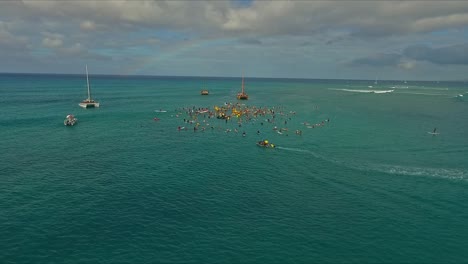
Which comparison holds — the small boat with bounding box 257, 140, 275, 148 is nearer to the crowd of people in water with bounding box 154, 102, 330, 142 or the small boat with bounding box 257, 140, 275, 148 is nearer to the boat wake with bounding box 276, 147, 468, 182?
the crowd of people in water with bounding box 154, 102, 330, 142

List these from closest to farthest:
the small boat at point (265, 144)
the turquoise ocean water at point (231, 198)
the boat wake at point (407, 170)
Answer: the turquoise ocean water at point (231, 198) < the boat wake at point (407, 170) < the small boat at point (265, 144)

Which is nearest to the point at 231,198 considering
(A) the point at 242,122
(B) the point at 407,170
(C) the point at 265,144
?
(C) the point at 265,144

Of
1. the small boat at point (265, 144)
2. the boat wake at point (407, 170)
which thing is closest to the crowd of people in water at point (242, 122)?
the small boat at point (265, 144)

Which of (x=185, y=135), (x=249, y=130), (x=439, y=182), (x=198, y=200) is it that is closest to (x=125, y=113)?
(x=185, y=135)

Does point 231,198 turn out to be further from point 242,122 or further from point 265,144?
point 242,122

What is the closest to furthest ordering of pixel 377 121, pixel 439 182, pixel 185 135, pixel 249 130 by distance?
1. pixel 439 182
2. pixel 185 135
3. pixel 249 130
4. pixel 377 121

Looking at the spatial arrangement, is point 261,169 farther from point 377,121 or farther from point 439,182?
point 377,121

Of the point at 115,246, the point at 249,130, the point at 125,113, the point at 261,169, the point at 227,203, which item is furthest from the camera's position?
the point at 125,113

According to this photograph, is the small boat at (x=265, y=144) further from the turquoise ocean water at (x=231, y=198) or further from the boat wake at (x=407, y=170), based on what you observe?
the boat wake at (x=407, y=170)
